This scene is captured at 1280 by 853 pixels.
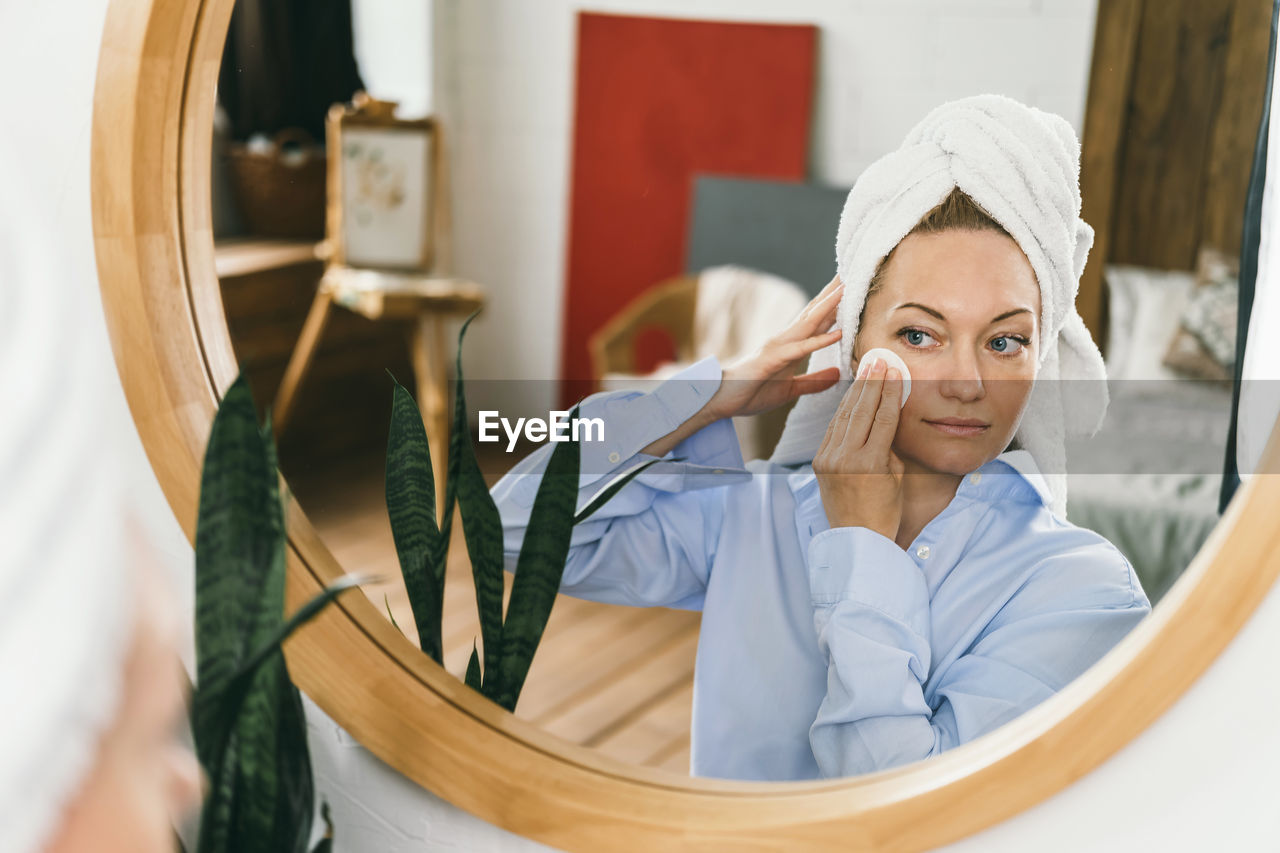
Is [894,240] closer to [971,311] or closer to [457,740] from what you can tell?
[971,311]

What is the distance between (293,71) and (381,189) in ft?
2.33

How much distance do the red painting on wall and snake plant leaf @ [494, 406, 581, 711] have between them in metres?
0.45

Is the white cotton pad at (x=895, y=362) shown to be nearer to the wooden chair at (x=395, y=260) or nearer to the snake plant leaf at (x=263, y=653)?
the snake plant leaf at (x=263, y=653)

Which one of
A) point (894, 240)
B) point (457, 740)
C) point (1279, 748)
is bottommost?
point (457, 740)

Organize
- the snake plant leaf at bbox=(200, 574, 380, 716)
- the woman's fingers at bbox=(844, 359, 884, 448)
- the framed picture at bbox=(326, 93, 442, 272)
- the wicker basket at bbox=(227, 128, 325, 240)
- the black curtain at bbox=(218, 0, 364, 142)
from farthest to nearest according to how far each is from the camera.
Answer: the wicker basket at bbox=(227, 128, 325, 240) < the black curtain at bbox=(218, 0, 364, 142) < the framed picture at bbox=(326, 93, 442, 272) < the woman's fingers at bbox=(844, 359, 884, 448) < the snake plant leaf at bbox=(200, 574, 380, 716)

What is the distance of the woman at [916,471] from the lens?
0.58m

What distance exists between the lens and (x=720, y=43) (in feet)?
4.43

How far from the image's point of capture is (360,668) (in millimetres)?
693

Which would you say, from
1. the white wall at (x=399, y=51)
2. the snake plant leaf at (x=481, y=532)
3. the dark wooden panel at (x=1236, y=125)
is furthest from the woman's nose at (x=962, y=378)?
the white wall at (x=399, y=51)

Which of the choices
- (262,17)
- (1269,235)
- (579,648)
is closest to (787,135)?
(1269,235)

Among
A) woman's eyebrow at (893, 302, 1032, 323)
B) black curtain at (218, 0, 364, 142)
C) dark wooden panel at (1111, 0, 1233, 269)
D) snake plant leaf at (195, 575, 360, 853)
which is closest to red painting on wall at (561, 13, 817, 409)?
dark wooden panel at (1111, 0, 1233, 269)

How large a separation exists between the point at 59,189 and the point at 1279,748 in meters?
0.92

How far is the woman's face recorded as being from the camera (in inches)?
23.1

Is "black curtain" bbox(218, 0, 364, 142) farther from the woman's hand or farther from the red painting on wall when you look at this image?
the woman's hand
